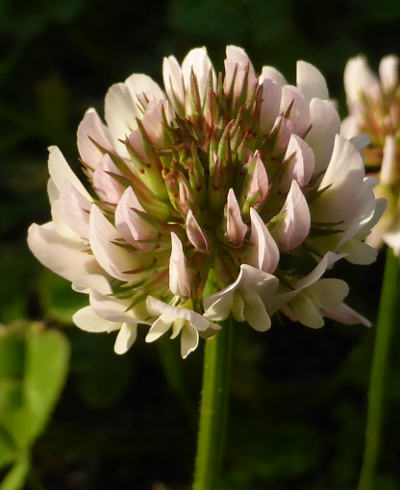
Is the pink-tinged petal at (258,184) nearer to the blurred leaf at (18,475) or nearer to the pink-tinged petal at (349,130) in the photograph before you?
the pink-tinged petal at (349,130)

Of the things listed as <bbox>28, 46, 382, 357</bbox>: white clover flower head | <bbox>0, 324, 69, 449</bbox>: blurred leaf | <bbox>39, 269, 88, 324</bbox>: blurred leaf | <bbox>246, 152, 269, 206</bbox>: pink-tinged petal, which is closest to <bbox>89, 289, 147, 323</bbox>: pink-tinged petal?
<bbox>28, 46, 382, 357</bbox>: white clover flower head

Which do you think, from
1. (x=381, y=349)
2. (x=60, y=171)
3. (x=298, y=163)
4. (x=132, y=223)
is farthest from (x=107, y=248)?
(x=381, y=349)

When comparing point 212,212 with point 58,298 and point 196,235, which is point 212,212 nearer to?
point 196,235

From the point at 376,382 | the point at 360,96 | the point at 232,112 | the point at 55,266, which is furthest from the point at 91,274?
the point at 360,96

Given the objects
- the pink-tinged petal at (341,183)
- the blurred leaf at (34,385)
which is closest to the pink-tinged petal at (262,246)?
the pink-tinged petal at (341,183)

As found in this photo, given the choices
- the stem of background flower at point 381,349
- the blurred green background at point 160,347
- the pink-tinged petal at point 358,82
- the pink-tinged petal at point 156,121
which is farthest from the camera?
the blurred green background at point 160,347

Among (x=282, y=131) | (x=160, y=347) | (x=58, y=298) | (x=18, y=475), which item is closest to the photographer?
(x=282, y=131)
